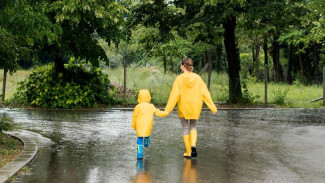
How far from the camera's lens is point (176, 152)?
9.29 m

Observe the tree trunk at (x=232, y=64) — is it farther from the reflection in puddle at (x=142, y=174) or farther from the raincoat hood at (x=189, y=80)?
the reflection in puddle at (x=142, y=174)

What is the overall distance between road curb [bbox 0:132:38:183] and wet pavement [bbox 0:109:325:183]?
158 millimetres

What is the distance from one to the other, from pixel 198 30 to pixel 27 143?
534 inches

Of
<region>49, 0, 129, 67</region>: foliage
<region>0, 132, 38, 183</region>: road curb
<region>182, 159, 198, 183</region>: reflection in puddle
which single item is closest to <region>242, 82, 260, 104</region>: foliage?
<region>49, 0, 129, 67</region>: foliage

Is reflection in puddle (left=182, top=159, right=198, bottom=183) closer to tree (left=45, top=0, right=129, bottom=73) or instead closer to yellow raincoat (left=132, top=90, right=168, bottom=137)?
yellow raincoat (left=132, top=90, right=168, bottom=137)

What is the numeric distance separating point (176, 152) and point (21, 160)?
2736 mm

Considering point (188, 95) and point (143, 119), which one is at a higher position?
point (188, 95)

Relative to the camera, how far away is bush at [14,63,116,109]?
2053 centimetres

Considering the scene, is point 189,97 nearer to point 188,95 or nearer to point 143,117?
point 188,95

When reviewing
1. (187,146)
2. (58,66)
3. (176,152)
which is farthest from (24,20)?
(58,66)

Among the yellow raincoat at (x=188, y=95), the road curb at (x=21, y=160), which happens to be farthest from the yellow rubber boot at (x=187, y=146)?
the road curb at (x=21, y=160)

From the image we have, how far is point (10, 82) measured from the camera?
32.9 metres

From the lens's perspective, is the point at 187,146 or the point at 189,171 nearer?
the point at 189,171

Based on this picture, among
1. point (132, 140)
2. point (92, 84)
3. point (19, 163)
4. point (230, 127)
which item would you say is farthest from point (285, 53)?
point (19, 163)
